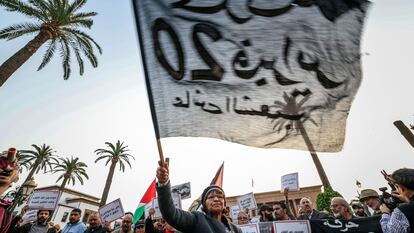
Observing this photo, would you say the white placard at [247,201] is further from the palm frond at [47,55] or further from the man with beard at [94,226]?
the palm frond at [47,55]

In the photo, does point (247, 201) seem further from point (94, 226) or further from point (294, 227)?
point (94, 226)

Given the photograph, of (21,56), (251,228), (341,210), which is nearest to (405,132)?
(341,210)

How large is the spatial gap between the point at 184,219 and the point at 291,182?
19.7 feet

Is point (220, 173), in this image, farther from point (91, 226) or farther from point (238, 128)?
point (238, 128)

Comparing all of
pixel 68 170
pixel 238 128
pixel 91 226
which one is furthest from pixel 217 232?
pixel 68 170

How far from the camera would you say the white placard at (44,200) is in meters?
7.59

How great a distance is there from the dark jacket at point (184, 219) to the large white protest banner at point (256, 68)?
1.73 feet

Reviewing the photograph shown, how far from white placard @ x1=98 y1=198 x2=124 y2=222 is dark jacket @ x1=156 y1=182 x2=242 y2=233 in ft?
18.5

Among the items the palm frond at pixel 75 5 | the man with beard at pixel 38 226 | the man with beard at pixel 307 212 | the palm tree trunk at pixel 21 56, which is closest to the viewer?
the man with beard at pixel 307 212

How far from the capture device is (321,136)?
9.64ft

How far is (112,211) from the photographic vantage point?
7.81m

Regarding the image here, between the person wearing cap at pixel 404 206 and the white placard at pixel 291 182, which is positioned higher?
the white placard at pixel 291 182

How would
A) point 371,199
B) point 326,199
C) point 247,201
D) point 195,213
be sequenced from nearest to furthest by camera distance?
point 195,213 < point 371,199 < point 247,201 < point 326,199

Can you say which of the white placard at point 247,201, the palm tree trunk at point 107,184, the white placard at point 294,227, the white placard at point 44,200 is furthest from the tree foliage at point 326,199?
the palm tree trunk at point 107,184
